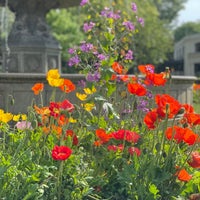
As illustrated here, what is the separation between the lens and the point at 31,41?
942cm

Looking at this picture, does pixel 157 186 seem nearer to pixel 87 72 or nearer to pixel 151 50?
pixel 87 72

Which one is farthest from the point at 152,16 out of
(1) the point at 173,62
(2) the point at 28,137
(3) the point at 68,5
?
(2) the point at 28,137

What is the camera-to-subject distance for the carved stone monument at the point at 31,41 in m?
9.37

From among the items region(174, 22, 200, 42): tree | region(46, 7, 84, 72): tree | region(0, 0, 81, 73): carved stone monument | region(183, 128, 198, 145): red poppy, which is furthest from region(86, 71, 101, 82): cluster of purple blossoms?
region(174, 22, 200, 42): tree

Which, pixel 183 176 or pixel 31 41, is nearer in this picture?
pixel 183 176

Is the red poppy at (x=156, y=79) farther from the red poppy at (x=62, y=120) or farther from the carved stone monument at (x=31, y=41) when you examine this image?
the carved stone monument at (x=31, y=41)

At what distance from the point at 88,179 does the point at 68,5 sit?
7.87 metres

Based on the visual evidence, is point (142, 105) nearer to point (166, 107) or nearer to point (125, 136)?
point (125, 136)

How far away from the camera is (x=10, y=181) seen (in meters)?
2.45

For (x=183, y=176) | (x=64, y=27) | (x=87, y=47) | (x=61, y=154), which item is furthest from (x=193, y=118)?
(x=64, y=27)

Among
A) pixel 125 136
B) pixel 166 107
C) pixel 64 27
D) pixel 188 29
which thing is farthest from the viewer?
pixel 188 29

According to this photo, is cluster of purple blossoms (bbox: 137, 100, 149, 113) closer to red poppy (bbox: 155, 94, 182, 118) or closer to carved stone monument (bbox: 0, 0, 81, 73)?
red poppy (bbox: 155, 94, 182, 118)

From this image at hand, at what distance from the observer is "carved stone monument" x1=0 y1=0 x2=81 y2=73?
9.37 metres

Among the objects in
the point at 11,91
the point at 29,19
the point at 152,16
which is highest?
the point at 152,16
